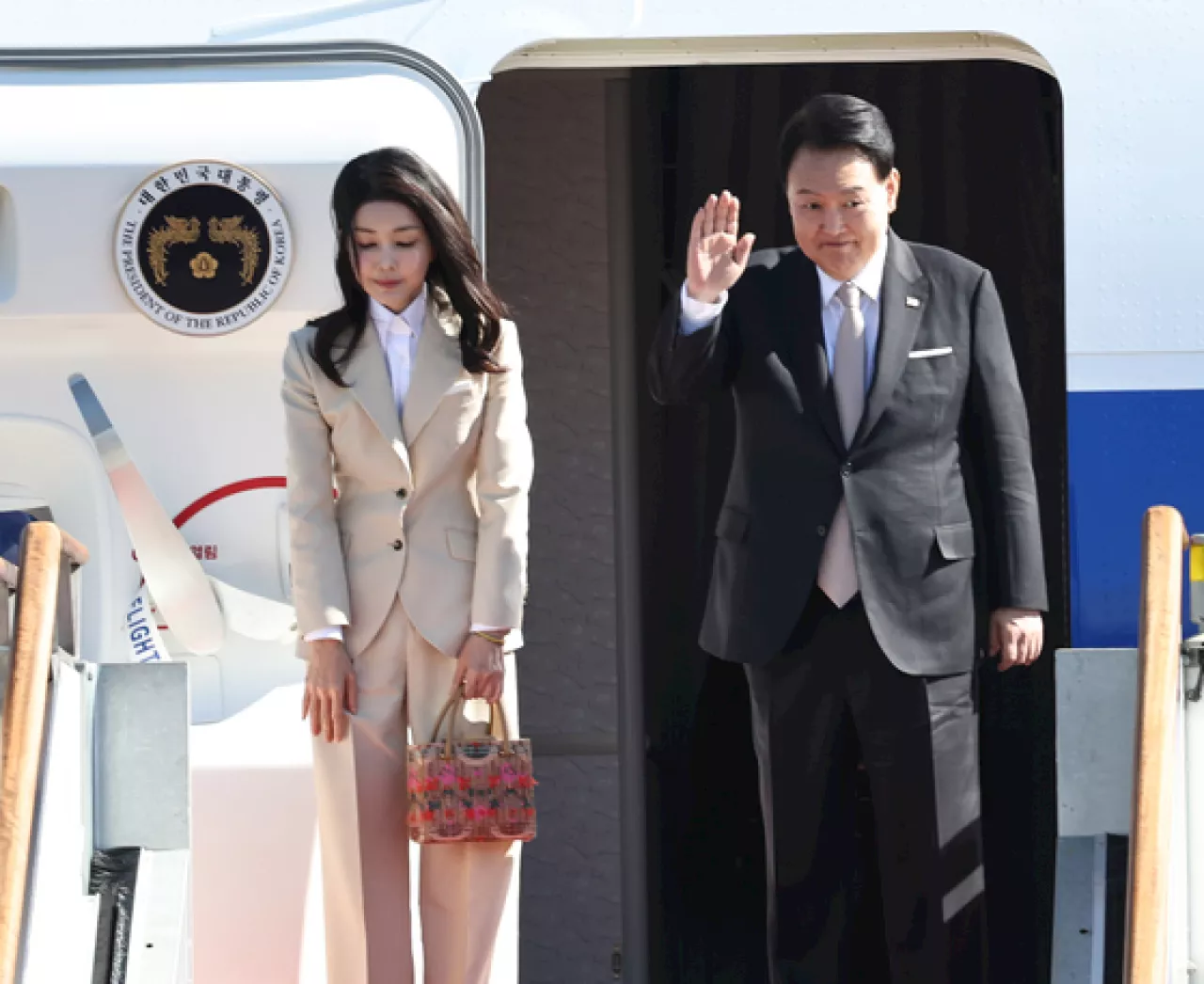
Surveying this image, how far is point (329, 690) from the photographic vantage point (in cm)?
288

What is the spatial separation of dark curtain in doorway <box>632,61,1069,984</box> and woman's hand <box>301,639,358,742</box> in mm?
1657

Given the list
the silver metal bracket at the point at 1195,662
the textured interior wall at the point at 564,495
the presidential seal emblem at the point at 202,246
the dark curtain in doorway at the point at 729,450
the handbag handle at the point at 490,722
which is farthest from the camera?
the textured interior wall at the point at 564,495

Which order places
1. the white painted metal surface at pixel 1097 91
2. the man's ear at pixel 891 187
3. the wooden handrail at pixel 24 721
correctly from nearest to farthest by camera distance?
the wooden handrail at pixel 24 721
the man's ear at pixel 891 187
the white painted metal surface at pixel 1097 91

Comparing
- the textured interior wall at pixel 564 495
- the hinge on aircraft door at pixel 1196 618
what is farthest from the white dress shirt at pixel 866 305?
the textured interior wall at pixel 564 495

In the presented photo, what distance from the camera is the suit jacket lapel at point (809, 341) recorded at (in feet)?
10.3

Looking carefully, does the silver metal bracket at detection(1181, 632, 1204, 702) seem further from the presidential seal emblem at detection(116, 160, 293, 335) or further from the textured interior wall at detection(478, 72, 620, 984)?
the textured interior wall at detection(478, 72, 620, 984)

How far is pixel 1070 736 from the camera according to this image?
2896 millimetres

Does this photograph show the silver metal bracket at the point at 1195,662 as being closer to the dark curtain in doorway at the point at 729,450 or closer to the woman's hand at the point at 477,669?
the woman's hand at the point at 477,669

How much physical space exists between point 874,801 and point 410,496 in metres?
0.85

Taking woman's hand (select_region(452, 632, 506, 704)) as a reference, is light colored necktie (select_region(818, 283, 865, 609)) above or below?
above

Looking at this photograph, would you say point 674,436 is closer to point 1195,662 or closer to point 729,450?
point 729,450

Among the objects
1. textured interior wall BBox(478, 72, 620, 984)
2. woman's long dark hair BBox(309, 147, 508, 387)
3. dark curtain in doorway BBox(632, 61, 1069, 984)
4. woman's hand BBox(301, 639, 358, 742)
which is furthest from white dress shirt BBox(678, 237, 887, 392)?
textured interior wall BBox(478, 72, 620, 984)

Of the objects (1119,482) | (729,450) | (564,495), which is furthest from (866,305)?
(564,495)

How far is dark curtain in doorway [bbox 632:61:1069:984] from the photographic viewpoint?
4.18 meters
